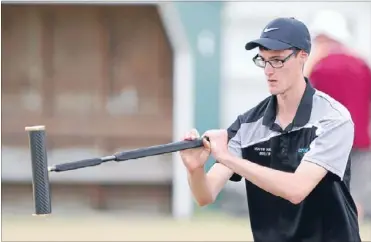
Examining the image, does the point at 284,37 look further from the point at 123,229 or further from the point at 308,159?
the point at 123,229

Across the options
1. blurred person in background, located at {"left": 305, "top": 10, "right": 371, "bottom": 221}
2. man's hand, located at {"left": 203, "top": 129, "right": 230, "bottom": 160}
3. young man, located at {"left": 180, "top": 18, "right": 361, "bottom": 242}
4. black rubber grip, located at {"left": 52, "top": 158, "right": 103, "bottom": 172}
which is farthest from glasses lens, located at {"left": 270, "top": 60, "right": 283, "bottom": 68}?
blurred person in background, located at {"left": 305, "top": 10, "right": 371, "bottom": 221}

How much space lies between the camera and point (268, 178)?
3.99m

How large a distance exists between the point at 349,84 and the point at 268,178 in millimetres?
3439

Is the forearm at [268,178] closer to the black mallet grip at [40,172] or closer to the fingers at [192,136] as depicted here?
the fingers at [192,136]

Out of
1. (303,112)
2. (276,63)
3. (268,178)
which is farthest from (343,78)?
(268,178)

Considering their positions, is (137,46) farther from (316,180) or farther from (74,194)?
(316,180)

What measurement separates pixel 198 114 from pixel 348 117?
255 inches

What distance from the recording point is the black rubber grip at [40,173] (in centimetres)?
387

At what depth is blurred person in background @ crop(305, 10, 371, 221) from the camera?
707 cm

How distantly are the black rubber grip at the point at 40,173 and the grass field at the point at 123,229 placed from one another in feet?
16.4

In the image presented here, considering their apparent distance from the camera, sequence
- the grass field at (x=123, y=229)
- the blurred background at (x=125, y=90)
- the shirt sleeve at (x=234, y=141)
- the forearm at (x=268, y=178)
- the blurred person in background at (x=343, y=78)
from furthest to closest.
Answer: the blurred background at (x=125, y=90), the grass field at (x=123, y=229), the blurred person in background at (x=343, y=78), the shirt sleeve at (x=234, y=141), the forearm at (x=268, y=178)

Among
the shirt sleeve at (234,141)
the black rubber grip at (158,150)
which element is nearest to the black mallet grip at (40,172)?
the black rubber grip at (158,150)

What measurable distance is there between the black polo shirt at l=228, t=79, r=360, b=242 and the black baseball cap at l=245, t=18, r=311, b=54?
0.21 metres

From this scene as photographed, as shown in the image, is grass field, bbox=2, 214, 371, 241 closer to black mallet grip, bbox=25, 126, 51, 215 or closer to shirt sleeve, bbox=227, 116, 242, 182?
shirt sleeve, bbox=227, 116, 242, 182
